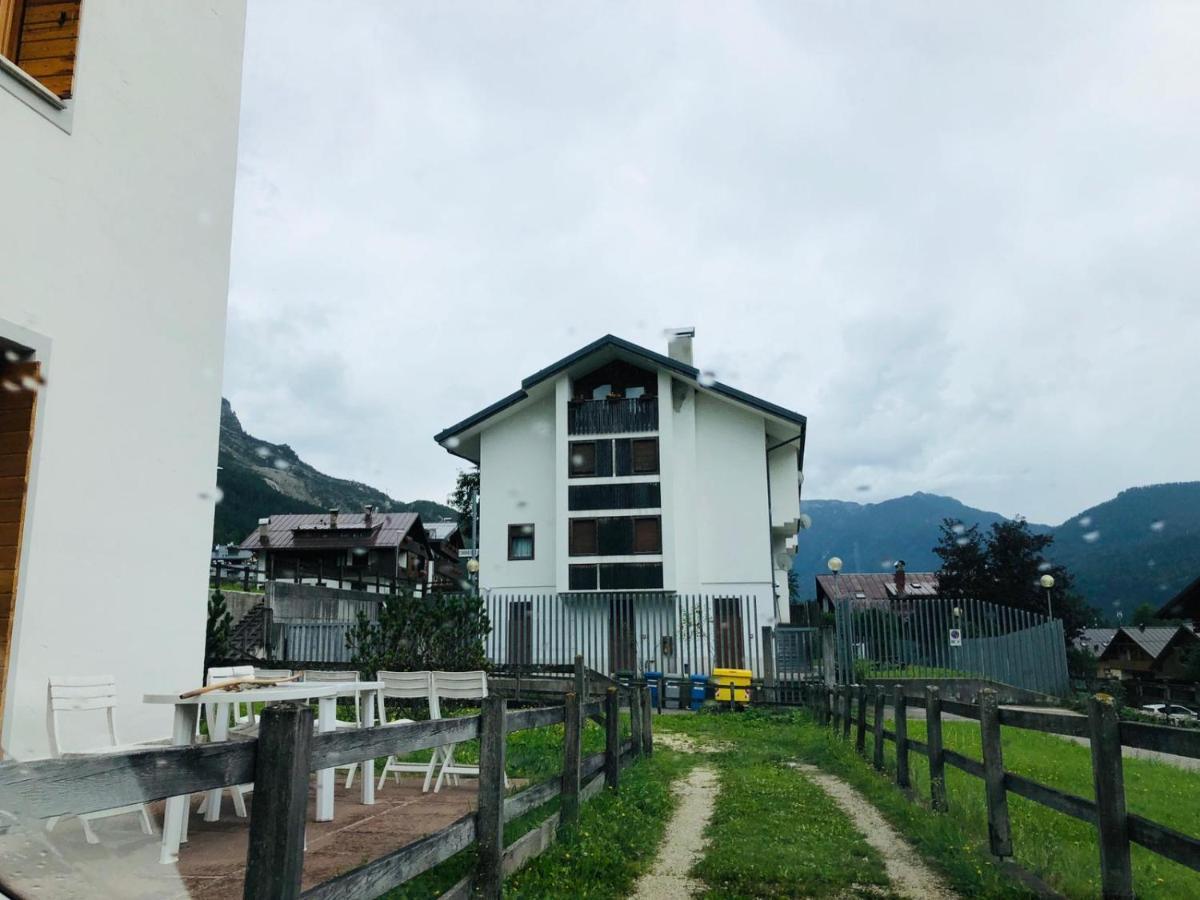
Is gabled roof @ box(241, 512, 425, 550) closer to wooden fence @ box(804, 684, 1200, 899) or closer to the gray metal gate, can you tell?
the gray metal gate

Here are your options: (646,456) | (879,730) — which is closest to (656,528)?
(646,456)

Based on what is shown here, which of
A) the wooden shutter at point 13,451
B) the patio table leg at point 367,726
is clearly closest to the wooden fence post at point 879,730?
the patio table leg at point 367,726

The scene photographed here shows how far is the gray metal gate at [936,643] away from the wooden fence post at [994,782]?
1393 centimetres

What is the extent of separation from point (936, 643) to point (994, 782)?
16.0 m

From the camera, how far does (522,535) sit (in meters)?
31.2

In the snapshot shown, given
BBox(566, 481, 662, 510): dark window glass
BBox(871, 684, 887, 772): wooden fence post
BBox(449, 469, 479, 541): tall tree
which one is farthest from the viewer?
BBox(449, 469, 479, 541): tall tree

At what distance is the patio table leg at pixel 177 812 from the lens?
Result: 4.25 m

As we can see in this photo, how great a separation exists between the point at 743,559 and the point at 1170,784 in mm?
19117

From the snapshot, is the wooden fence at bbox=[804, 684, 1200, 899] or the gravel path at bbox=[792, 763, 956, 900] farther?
the gravel path at bbox=[792, 763, 956, 900]

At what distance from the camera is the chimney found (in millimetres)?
32938

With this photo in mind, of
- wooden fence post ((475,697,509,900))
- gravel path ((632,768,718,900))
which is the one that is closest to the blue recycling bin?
gravel path ((632,768,718,900))

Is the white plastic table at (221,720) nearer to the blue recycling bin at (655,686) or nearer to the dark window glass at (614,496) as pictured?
the blue recycling bin at (655,686)

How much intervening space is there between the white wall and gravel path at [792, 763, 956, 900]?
72.1 feet

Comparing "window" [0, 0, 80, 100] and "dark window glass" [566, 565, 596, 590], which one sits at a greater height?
"window" [0, 0, 80, 100]
